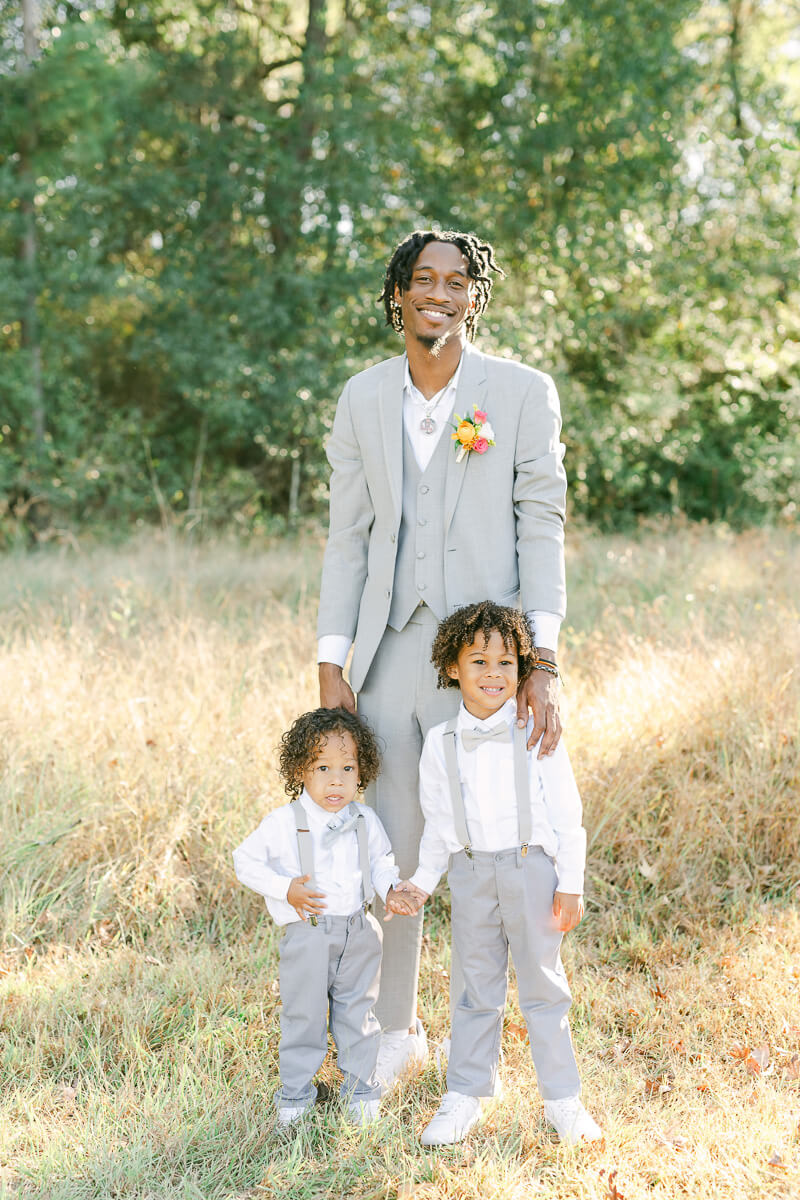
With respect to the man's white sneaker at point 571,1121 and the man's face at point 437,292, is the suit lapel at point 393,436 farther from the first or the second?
the man's white sneaker at point 571,1121

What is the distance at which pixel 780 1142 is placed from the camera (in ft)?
8.71

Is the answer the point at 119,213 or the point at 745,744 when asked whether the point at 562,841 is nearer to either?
the point at 745,744

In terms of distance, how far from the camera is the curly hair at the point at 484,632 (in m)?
2.72

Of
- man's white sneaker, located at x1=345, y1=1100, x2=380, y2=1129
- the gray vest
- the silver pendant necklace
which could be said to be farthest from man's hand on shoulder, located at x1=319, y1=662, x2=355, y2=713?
man's white sneaker, located at x1=345, y1=1100, x2=380, y2=1129

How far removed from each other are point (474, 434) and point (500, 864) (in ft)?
3.75

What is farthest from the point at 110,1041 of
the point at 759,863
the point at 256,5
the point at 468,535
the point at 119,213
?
the point at 256,5

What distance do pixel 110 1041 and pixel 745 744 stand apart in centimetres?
280

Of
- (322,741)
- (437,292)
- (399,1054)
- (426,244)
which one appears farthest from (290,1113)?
(426,244)

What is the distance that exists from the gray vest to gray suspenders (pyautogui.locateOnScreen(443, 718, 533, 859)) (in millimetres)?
397

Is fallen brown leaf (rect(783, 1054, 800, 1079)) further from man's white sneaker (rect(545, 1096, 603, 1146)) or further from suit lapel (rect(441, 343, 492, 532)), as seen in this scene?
suit lapel (rect(441, 343, 492, 532))

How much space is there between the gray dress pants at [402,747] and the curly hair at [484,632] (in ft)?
0.53

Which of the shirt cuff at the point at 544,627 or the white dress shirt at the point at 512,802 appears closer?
the white dress shirt at the point at 512,802

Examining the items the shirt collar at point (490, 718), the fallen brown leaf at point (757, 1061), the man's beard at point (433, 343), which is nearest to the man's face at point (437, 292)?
the man's beard at point (433, 343)

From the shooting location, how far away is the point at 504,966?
9.31ft
